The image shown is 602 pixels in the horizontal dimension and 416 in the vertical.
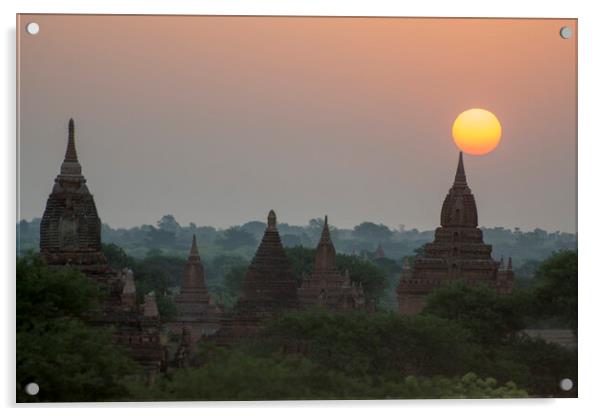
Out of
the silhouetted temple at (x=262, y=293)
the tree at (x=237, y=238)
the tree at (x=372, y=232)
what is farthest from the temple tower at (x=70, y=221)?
the tree at (x=372, y=232)

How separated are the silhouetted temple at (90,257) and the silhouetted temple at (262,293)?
1.63 ft

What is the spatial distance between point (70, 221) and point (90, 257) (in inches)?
11.2

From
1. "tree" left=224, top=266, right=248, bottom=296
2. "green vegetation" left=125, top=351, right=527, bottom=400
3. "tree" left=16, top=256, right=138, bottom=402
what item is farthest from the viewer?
"tree" left=224, top=266, right=248, bottom=296

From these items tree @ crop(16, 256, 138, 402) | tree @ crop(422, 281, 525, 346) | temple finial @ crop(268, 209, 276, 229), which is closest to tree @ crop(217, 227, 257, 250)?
temple finial @ crop(268, 209, 276, 229)

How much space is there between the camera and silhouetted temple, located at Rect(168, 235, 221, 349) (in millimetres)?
10727

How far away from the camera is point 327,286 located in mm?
10844

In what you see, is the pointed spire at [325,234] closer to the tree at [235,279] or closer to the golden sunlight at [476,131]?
the tree at [235,279]

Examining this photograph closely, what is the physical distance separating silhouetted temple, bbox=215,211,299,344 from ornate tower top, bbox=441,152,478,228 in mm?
1143

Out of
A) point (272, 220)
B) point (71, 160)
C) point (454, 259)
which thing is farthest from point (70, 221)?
point (454, 259)

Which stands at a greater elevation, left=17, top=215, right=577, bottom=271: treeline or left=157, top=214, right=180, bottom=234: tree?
left=157, top=214, right=180, bottom=234: tree

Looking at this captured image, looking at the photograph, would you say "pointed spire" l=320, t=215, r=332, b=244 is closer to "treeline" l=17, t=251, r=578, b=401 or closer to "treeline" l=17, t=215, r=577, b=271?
"treeline" l=17, t=215, r=577, b=271

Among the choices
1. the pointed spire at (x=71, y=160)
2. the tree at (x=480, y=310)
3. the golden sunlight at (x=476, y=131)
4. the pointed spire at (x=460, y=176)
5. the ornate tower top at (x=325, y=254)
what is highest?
the golden sunlight at (x=476, y=131)

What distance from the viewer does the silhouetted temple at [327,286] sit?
1080cm

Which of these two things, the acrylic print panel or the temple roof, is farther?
the temple roof
